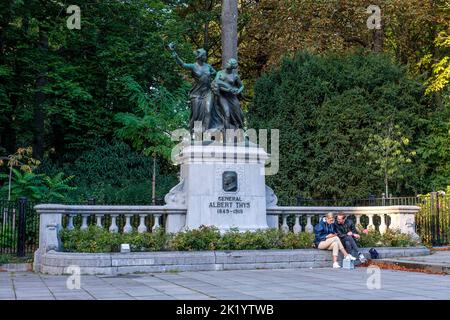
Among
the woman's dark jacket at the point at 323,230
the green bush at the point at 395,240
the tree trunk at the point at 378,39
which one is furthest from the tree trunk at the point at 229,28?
the woman's dark jacket at the point at 323,230

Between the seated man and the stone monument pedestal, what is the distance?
2.31m

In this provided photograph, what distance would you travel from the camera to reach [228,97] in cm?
1694

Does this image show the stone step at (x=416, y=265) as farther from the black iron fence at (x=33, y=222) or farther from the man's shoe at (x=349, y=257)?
the black iron fence at (x=33, y=222)

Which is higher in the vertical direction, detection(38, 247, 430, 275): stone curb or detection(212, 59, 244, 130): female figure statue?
detection(212, 59, 244, 130): female figure statue

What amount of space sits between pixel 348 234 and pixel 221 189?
3.57 metres

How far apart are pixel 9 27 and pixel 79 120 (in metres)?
5.05

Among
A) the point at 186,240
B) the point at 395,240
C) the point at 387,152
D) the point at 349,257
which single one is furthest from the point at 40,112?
the point at 349,257

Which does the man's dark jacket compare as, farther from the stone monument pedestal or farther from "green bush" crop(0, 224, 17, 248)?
"green bush" crop(0, 224, 17, 248)

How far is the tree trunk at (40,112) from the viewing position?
27.6m

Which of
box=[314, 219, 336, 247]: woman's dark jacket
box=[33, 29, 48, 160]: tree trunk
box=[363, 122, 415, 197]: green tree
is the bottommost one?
box=[314, 219, 336, 247]: woman's dark jacket

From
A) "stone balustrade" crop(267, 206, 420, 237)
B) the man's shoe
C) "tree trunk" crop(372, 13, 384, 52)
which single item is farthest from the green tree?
the man's shoe

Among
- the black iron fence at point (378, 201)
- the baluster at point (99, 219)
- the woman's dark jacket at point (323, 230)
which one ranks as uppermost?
the black iron fence at point (378, 201)

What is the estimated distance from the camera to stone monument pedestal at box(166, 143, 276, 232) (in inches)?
617

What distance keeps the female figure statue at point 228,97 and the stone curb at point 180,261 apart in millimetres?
4391
